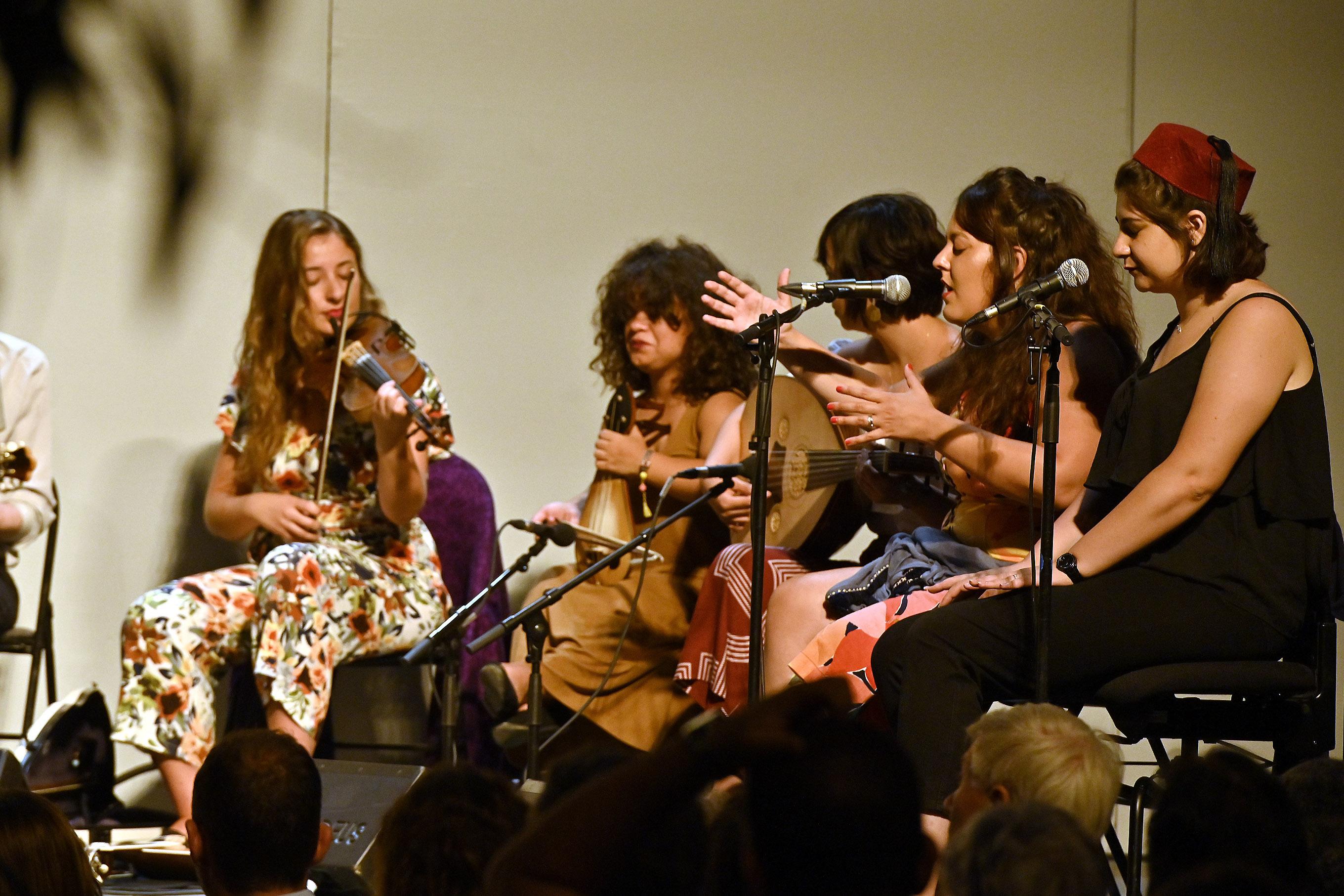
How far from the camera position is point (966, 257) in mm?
3354

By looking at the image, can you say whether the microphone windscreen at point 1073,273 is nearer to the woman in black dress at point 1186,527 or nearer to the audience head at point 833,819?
the woman in black dress at point 1186,527

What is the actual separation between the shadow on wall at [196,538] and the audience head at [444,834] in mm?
3589

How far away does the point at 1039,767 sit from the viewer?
200 cm

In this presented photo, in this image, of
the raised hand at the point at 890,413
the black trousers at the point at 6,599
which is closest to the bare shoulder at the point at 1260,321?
the raised hand at the point at 890,413

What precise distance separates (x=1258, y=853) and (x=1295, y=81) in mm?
4167

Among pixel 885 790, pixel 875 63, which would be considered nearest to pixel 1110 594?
pixel 885 790

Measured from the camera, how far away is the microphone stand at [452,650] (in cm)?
361

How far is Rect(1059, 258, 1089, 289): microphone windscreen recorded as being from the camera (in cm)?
277

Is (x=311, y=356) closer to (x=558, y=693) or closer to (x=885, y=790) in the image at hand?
(x=558, y=693)

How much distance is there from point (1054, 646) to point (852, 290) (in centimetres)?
86

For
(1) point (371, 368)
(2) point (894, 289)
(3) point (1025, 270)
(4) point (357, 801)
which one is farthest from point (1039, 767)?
(1) point (371, 368)

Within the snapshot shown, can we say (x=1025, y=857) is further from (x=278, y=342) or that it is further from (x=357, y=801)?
(x=278, y=342)

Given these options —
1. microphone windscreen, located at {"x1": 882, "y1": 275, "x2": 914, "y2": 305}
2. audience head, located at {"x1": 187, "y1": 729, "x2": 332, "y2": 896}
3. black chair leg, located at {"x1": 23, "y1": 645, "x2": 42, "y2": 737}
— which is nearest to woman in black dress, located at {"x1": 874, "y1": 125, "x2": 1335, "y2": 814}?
microphone windscreen, located at {"x1": 882, "y1": 275, "x2": 914, "y2": 305}

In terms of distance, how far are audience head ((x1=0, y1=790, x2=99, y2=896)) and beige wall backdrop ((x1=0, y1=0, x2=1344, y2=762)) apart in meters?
3.40
